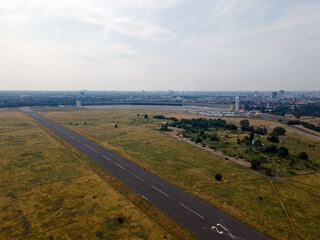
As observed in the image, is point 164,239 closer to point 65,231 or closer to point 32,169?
point 65,231

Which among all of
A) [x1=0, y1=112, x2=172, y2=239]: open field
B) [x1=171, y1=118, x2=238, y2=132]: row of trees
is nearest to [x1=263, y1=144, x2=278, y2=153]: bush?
[x1=171, y1=118, x2=238, y2=132]: row of trees

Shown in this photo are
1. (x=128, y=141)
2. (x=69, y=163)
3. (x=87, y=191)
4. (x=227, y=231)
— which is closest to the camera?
(x=227, y=231)

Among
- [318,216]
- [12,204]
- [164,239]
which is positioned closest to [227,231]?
[164,239]

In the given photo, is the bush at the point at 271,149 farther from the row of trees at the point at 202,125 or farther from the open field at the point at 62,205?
the open field at the point at 62,205

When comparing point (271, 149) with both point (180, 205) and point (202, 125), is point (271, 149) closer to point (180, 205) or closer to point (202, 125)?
point (202, 125)

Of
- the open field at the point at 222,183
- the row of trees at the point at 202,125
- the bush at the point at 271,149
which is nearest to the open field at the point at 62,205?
the open field at the point at 222,183

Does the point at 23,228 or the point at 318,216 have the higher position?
the point at 23,228
